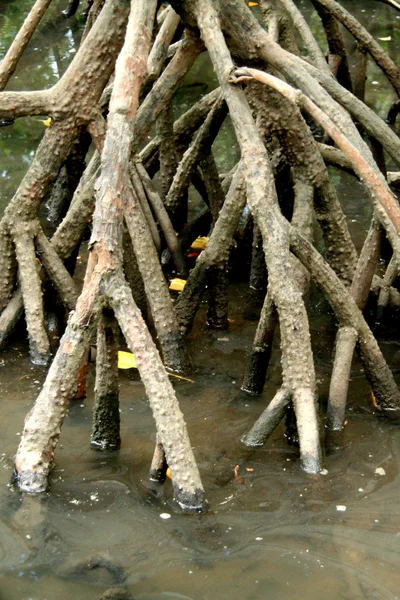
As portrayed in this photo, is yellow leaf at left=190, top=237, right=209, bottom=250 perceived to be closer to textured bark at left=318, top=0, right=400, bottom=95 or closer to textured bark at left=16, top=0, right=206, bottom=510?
textured bark at left=318, top=0, right=400, bottom=95

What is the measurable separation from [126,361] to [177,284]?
117 centimetres

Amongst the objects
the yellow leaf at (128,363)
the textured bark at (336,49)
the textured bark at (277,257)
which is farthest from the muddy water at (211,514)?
the textured bark at (336,49)

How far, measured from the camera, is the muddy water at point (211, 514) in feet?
12.0

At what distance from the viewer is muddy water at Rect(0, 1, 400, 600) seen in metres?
3.67

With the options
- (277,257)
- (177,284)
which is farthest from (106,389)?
(177,284)

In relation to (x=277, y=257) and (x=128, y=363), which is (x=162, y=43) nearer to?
(x=277, y=257)

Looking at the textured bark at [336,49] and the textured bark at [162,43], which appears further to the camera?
the textured bark at [336,49]

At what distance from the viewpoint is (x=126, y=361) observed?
5465 mm

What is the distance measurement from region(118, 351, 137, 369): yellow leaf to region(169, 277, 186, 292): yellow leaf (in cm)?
103

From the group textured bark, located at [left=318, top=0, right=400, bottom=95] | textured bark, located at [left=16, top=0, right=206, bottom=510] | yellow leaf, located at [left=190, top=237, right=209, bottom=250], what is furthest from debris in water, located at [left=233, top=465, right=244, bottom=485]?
textured bark, located at [left=318, top=0, right=400, bottom=95]

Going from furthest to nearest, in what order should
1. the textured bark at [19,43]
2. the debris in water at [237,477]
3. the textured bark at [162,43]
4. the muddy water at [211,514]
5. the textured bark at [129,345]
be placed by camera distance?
1. the textured bark at [19,43]
2. the textured bark at [162,43]
3. the debris in water at [237,477]
4. the textured bark at [129,345]
5. the muddy water at [211,514]

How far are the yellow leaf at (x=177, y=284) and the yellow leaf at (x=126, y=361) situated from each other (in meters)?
1.03

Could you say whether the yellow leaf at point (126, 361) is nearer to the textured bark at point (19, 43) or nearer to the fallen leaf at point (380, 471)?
Result: the fallen leaf at point (380, 471)

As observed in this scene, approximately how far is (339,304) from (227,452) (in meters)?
1.01
